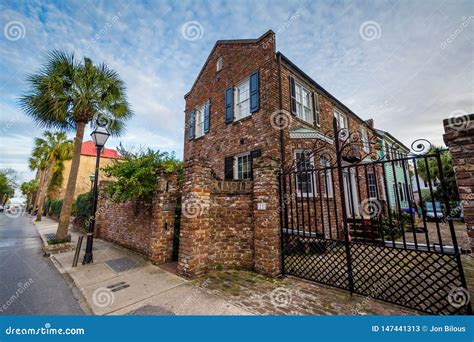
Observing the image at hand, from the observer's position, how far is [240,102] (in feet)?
30.7

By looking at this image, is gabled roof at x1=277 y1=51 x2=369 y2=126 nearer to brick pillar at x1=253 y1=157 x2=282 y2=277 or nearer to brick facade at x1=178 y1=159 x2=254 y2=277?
brick pillar at x1=253 y1=157 x2=282 y2=277

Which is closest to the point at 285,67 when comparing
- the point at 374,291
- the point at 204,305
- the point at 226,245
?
the point at 226,245

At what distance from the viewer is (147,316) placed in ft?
10.2

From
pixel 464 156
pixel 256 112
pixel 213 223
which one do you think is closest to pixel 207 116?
pixel 256 112

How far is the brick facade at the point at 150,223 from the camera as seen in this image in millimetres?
5652

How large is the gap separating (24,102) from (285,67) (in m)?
10.3

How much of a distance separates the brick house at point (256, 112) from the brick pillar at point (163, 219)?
206cm

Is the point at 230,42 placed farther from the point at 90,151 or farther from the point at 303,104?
the point at 90,151

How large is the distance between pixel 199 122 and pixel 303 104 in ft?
18.9

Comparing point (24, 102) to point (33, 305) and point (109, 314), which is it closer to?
point (33, 305)

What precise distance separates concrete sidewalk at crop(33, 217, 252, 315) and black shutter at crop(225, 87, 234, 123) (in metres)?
6.64

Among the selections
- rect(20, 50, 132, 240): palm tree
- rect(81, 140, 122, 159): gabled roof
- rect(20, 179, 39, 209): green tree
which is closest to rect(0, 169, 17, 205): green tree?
→ rect(20, 179, 39, 209): green tree

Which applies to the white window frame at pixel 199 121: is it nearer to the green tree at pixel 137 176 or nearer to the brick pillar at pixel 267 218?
the green tree at pixel 137 176

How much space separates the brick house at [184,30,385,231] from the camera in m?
7.92
